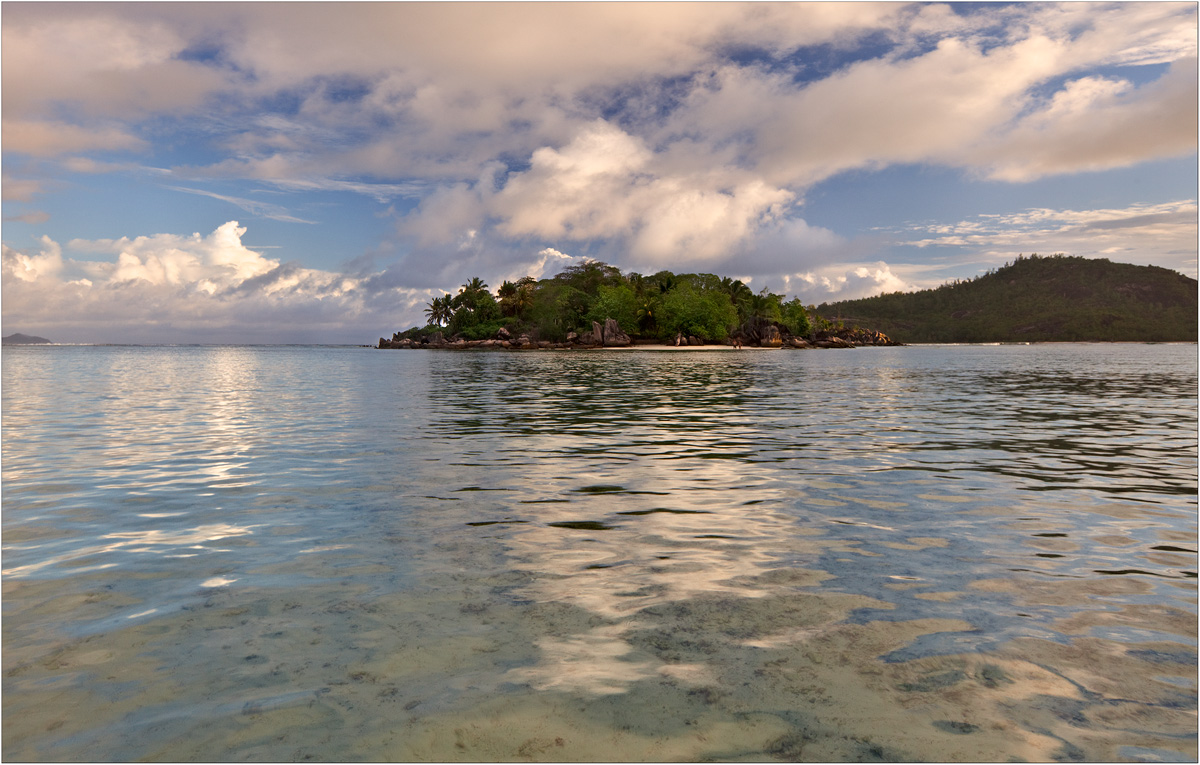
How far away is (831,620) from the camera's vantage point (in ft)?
18.6

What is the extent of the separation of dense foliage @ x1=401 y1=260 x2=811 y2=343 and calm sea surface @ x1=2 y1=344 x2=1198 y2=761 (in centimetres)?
13070

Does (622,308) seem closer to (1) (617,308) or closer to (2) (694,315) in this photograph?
(1) (617,308)

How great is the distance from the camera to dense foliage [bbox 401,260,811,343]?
144125 millimetres

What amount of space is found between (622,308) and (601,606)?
14002 centimetres

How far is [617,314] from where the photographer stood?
475 ft

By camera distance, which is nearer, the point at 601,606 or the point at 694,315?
the point at 601,606

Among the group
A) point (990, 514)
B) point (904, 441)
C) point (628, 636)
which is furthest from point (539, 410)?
point (628, 636)

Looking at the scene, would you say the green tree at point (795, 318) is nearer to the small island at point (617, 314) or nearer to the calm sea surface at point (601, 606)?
the small island at point (617, 314)

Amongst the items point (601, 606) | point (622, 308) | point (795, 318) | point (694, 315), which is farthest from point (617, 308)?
point (601, 606)

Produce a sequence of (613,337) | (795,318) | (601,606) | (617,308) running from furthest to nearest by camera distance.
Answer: (795,318)
(617,308)
(613,337)
(601,606)

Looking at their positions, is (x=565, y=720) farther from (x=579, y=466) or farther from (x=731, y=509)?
(x=579, y=466)

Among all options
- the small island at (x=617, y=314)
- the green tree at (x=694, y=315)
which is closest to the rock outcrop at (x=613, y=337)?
the small island at (x=617, y=314)

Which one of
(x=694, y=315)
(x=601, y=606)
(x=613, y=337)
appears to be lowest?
(x=601, y=606)

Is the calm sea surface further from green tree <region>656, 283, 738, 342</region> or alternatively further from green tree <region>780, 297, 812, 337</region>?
green tree <region>780, 297, 812, 337</region>
